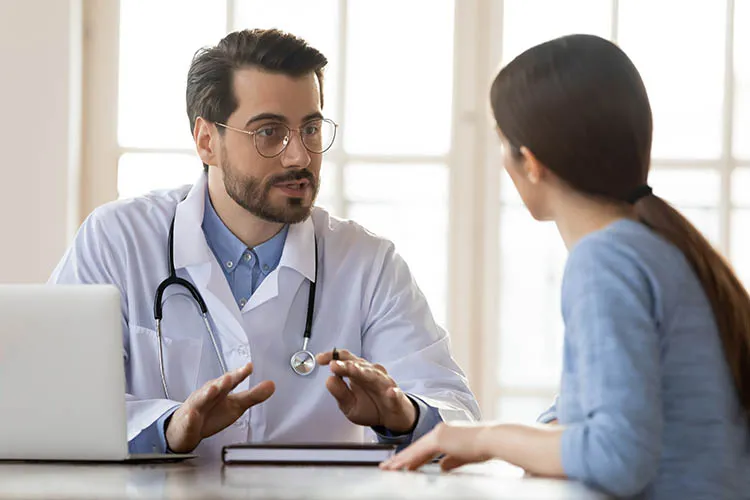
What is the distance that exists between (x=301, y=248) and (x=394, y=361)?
12.3 inches

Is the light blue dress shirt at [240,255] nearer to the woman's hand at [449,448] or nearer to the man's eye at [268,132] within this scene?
the man's eye at [268,132]

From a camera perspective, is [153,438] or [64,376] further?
[153,438]

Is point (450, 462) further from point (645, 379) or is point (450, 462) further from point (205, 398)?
point (205, 398)

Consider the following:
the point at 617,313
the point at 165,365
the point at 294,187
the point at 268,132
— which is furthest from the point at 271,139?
the point at 617,313

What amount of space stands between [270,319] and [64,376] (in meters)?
0.70

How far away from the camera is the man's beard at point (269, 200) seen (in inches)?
91.4

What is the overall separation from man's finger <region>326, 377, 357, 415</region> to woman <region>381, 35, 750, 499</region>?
342mm

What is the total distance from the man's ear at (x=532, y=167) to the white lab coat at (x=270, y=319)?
2.25 feet

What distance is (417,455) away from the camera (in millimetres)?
1459

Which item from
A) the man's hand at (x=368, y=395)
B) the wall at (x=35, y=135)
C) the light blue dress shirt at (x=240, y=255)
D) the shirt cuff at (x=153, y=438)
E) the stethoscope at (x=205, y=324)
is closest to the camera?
the man's hand at (x=368, y=395)

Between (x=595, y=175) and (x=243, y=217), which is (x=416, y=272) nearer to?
(x=243, y=217)

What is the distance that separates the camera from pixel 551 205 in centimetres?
150

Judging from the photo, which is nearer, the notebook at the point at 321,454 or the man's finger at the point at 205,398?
the notebook at the point at 321,454

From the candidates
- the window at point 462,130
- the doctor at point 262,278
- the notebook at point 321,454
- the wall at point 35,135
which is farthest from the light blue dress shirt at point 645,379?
the wall at point 35,135
